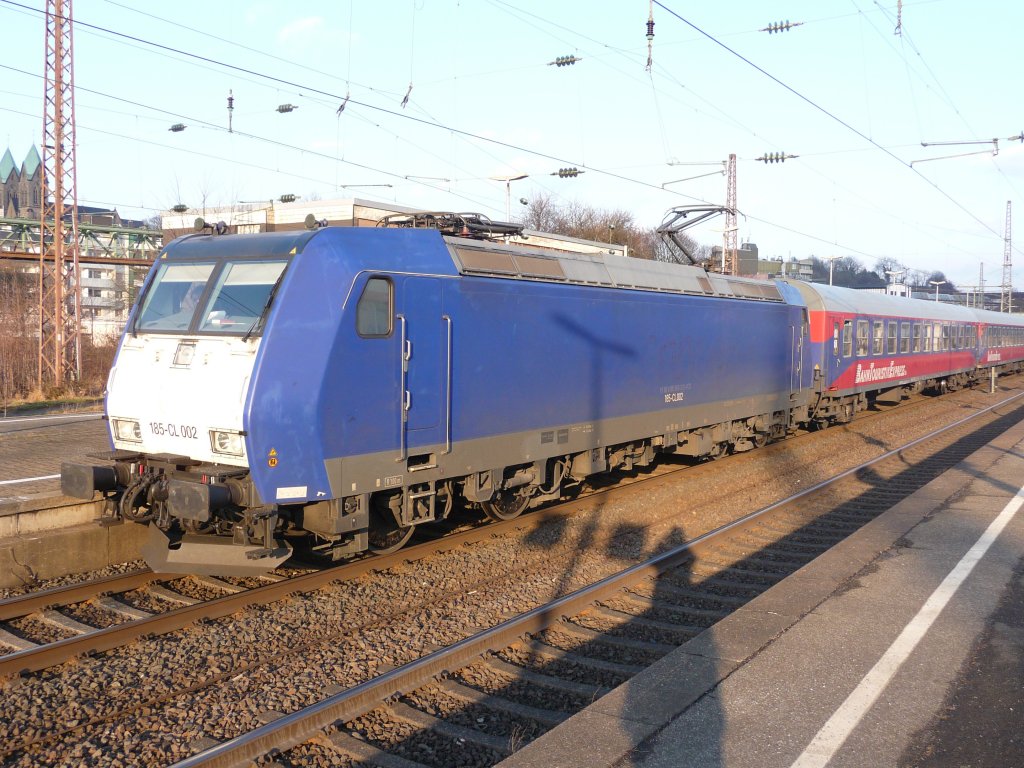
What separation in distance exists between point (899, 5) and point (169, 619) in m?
18.1

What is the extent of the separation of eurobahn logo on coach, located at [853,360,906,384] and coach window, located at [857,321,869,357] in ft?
1.41

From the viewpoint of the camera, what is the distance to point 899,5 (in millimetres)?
17766

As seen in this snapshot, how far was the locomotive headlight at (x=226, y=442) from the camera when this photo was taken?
7219 millimetres

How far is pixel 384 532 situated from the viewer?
8.86 m

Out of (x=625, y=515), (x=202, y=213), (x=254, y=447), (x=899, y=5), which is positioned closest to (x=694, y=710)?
(x=254, y=447)

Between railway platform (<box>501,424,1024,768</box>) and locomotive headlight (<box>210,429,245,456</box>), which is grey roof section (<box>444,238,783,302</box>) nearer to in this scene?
locomotive headlight (<box>210,429,245,456</box>)

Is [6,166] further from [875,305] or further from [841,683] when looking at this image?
[841,683]

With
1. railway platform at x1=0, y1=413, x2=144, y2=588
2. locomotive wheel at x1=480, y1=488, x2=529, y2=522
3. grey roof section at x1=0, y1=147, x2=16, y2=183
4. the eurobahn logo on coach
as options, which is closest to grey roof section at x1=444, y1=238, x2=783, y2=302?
locomotive wheel at x1=480, y1=488, x2=529, y2=522

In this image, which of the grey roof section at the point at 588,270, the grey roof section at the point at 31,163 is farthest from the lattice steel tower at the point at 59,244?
the grey roof section at the point at 31,163

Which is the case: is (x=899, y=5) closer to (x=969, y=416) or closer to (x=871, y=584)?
(x=969, y=416)

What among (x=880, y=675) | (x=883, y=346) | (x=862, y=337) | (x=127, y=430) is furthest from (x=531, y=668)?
(x=883, y=346)

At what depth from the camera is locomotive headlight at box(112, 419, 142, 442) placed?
812cm

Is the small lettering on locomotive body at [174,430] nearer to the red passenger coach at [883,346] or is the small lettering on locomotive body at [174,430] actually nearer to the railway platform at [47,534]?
the railway platform at [47,534]

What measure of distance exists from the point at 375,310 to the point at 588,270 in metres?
4.11
